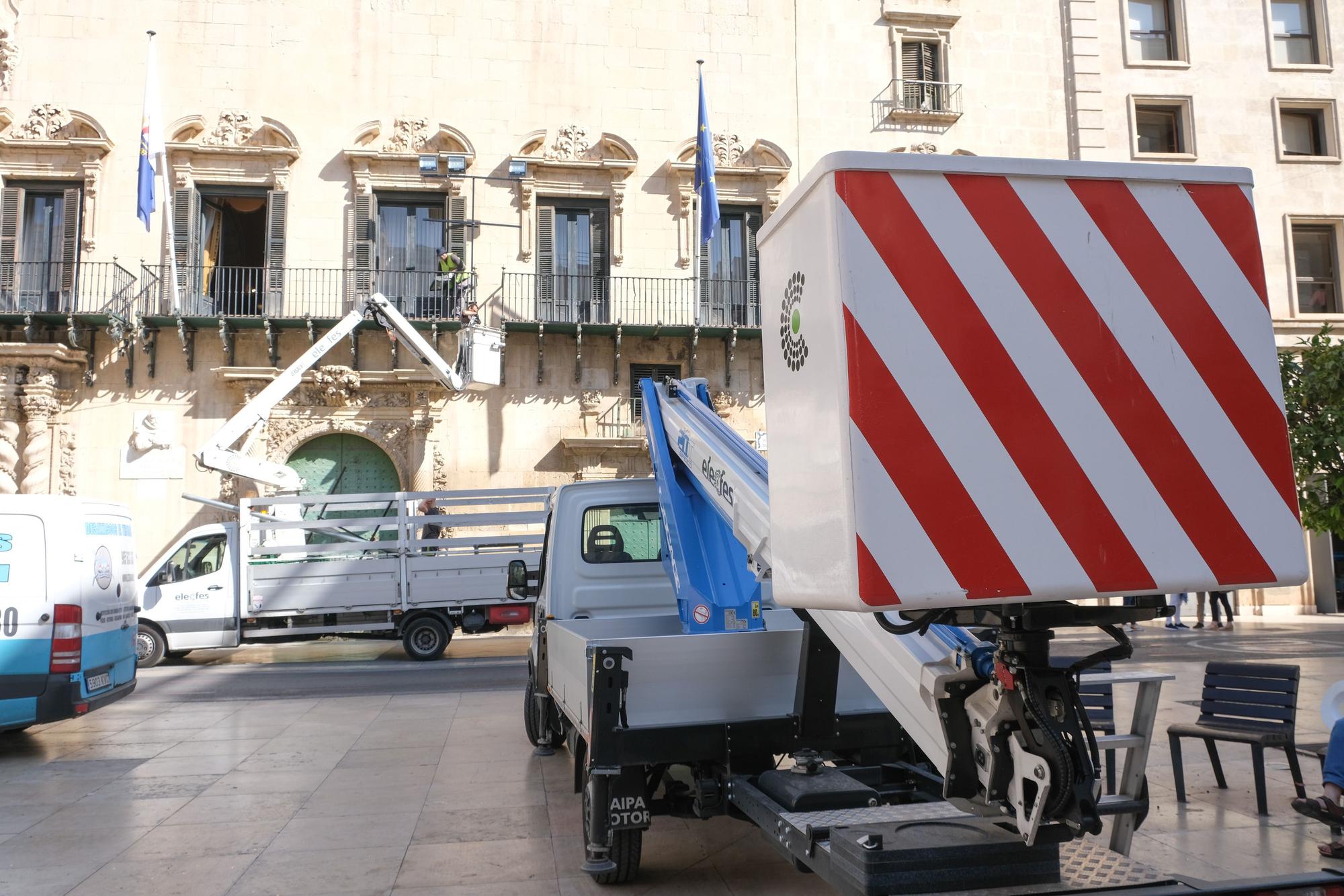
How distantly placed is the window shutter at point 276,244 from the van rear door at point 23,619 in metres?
12.9

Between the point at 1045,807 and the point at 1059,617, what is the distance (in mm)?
489

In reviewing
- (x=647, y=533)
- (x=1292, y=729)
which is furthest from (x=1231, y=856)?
(x=647, y=533)

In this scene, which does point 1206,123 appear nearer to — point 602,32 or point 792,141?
point 792,141

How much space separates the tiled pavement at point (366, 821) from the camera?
491cm

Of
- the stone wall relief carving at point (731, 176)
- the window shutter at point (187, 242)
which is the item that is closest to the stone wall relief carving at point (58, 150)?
the window shutter at point (187, 242)

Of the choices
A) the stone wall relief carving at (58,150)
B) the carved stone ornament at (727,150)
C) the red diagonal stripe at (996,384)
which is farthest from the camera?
the carved stone ornament at (727,150)

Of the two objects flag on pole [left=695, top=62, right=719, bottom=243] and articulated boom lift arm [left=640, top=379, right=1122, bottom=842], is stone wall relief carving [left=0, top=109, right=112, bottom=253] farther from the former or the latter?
articulated boom lift arm [left=640, top=379, right=1122, bottom=842]

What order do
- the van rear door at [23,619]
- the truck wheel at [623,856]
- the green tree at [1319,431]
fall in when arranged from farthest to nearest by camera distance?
the green tree at [1319,431] → the van rear door at [23,619] → the truck wheel at [623,856]

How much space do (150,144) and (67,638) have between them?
1372cm

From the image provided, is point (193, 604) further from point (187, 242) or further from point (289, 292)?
point (187, 242)

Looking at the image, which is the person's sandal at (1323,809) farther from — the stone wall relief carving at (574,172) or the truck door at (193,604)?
the stone wall relief carving at (574,172)

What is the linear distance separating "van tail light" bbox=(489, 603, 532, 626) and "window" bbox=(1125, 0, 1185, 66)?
1998 cm

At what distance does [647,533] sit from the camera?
23.1 ft

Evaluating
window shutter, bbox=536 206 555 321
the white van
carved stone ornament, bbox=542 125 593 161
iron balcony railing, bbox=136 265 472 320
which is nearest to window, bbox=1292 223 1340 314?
carved stone ornament, bbox=542 125 593 161
